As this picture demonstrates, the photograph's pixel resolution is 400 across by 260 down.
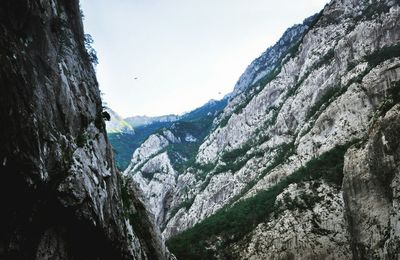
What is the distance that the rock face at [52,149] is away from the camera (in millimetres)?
21562

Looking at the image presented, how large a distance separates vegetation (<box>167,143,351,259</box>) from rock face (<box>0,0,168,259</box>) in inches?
1427

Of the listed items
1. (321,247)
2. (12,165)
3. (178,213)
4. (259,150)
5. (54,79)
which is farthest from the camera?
(178,213)

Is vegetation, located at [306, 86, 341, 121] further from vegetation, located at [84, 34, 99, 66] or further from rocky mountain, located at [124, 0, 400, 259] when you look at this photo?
vegetation, located at [84, 34, 99, 66]

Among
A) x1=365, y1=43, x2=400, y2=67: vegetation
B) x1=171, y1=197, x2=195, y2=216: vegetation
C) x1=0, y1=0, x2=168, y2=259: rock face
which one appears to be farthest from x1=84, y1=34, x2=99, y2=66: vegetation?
x1=171, y1=197, x2=195, y2=216: vegetation

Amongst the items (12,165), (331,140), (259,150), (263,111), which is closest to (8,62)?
(12,165)

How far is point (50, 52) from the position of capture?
29.4m

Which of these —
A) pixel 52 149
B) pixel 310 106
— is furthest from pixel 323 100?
pixel 52 149

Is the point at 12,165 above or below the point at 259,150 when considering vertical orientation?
below

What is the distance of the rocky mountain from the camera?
49562 mm

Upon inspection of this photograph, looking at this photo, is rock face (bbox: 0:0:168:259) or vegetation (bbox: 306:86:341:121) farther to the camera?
vegetation (bbox: 306:86:341:121)

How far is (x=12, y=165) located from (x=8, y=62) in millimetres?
4970

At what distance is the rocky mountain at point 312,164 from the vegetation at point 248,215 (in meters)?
0.25

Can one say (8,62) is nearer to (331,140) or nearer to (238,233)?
(238,233)

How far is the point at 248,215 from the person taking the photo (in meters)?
76.1
